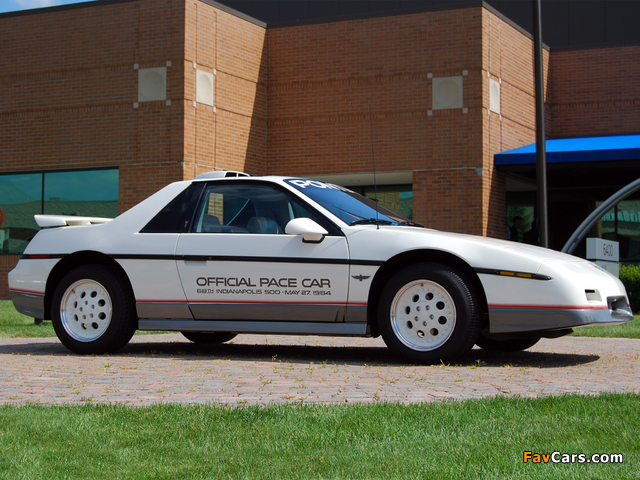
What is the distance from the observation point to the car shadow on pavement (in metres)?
7.04

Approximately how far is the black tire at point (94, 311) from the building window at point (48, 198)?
12.0 meters

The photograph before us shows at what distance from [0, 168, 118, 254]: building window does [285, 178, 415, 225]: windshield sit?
12726 millimetres

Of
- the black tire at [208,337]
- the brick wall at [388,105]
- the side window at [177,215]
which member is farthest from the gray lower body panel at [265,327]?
the brick wall at [388,105]

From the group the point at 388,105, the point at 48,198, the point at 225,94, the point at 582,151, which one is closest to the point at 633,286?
the point at 582,151

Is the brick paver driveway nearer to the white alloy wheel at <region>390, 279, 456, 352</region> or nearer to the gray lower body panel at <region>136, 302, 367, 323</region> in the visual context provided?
the white alloy wheel at <region>390, 279, 456, 352</region>

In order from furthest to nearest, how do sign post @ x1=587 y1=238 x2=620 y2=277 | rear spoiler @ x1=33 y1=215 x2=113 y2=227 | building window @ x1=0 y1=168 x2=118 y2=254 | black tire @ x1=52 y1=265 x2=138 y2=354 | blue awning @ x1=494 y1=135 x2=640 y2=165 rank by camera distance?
building window @ x1=0 y1=168 x2=118 y2=254
blue awning @ x1=494 y1=135 x2=640 y2=165
sign post @ x1=587 y1=238 x2=620 y2=277
rear spoiler @ x1=33 y1=215 x2=113 y2=227
black tire @ x1=52 y1=265 x2=138 y2=354

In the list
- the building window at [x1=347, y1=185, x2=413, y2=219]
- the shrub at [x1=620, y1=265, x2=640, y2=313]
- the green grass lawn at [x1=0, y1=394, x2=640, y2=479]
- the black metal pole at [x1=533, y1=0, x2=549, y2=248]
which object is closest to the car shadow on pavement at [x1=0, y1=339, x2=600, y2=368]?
the green grass lawn at [x1=0, y1=394, x2=640, y2=479]

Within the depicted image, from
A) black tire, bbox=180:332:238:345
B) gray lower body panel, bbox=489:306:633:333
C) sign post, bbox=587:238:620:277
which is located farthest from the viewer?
sign post, bbox=587:238:620:277

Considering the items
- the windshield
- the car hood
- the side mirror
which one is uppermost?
the windshield

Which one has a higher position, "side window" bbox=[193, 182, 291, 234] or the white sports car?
"side window" bbox=[193, 182, 291, 234]

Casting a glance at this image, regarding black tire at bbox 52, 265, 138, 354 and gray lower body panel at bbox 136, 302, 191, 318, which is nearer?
gray lower body panel at bbox 136, 302, 191, 318

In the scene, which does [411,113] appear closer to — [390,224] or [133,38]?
[133,38]

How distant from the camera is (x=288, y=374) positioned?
6.12 meters

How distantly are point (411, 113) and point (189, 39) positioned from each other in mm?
5362
